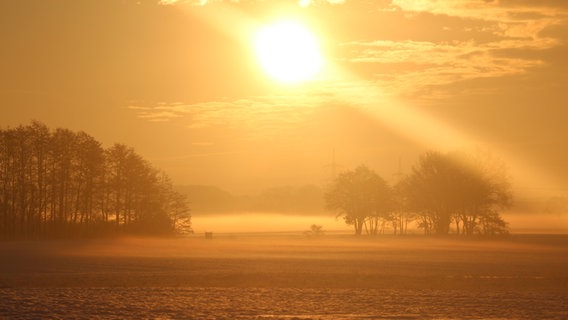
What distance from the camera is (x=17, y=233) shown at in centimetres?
8694

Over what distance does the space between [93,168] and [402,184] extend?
53.3 m

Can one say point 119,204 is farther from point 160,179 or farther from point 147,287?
point 147,287

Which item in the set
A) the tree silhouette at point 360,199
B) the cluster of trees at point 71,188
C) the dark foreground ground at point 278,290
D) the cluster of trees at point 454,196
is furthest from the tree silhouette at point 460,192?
the dark foreground ground at point 278,290

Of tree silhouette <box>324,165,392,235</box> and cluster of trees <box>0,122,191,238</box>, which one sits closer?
cluster of trees <box>0,122,191,238</box>

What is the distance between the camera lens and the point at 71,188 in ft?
306

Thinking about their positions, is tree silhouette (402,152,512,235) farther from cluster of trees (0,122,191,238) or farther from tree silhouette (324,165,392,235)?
cluster of trees (0,122,191,238)

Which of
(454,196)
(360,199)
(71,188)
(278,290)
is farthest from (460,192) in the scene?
(278,290)

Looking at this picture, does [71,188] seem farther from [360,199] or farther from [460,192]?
[460,192]

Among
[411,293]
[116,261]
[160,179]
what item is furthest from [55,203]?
[411,293]

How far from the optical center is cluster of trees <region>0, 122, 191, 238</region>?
9069 centimetres

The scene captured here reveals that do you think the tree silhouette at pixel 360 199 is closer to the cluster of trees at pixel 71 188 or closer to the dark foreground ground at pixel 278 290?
the cluster of trees at pixel 71 188

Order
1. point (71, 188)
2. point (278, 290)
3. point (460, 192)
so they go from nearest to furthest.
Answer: point (278, 290) < point (71, 188) < point (460, 192)

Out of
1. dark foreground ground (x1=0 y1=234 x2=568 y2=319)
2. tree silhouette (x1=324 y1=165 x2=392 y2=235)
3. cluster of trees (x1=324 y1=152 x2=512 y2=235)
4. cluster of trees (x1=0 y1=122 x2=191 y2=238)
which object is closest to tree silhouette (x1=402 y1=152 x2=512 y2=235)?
cluster of trees (x1=324 y1=152 x2=512 y2=235)

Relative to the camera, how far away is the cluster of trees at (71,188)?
90.7m
